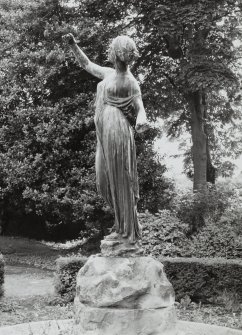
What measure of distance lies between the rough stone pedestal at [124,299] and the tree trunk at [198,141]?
42.3 ft

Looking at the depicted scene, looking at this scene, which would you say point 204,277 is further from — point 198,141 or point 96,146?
point 198,141

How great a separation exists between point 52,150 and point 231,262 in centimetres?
850

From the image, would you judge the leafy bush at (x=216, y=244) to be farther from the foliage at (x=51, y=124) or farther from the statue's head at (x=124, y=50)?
the statue's head at (x=124, y=50)

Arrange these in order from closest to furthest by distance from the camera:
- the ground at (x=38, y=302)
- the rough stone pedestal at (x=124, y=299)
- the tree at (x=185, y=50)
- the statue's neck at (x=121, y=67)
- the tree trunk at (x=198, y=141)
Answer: the rough stone pedestal at (x=124, y=299) < the statue's neck at (x=121, y=67) < the ground at (x=38, y=302) < the tree at (x=185, y=50) < the tree trunk at (x=198, y=141)

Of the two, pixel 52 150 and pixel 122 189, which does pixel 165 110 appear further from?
pixel 122 189

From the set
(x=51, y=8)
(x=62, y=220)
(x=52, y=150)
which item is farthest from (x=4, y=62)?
(x=62, y=220)

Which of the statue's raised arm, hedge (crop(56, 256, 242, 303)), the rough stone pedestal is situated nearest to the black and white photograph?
hedge (crop(56, 256, 242, 303))

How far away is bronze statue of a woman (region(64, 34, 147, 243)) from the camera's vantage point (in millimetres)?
5562

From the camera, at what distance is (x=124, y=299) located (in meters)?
5.22

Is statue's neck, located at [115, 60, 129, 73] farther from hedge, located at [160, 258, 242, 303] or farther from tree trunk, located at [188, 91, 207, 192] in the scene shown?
tree trunk, located at [188, 91, 207, 192]

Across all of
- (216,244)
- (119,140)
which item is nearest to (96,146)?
(216,244)

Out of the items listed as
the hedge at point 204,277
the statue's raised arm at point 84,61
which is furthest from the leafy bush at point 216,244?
the statue's raised arm at point 84,61

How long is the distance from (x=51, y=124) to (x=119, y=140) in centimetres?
1167

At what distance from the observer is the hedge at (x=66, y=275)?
36.3 ft
